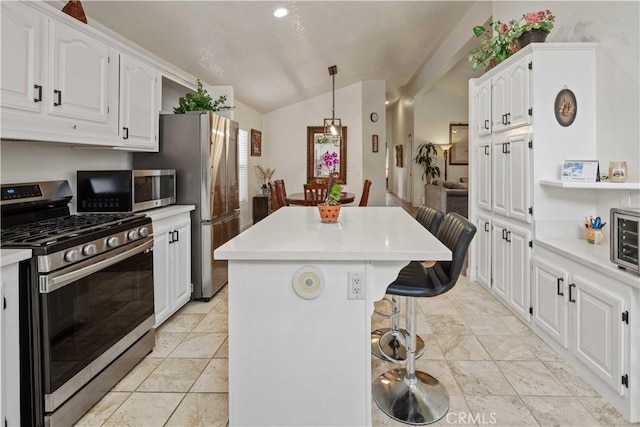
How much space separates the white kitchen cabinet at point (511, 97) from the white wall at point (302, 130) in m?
5.29

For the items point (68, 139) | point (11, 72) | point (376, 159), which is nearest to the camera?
point (11, 72)

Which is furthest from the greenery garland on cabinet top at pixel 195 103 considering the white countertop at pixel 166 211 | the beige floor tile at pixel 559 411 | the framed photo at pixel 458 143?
the framed photo at pixel 458 143

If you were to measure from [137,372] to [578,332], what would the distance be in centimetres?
261

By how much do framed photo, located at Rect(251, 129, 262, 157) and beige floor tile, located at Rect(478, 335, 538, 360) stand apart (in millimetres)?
5925

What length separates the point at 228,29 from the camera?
156 inches

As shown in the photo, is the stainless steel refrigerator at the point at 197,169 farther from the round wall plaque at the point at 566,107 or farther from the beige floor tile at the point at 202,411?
the round wall plaque at the point at 566,107

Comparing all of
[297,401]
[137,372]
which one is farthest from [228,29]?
[297,401]

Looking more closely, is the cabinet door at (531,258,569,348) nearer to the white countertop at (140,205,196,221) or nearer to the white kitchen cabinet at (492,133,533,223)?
the white kitchen cabinet at (492,133,533,223)

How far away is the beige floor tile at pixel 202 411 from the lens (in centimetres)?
188

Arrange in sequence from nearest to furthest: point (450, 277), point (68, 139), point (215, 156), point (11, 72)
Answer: point (11, 72) → point (450, 277) → point (68, 139) → point (215, 156)

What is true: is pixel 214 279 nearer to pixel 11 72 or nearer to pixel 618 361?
pixel 11 72

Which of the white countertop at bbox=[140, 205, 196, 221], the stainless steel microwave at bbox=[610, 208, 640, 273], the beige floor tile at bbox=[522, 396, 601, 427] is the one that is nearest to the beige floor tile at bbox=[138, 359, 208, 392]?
the white countertop at bbox=[140, 205, 196, 221]

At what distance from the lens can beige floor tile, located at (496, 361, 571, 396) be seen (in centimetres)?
213

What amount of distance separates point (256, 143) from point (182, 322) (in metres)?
5.37
